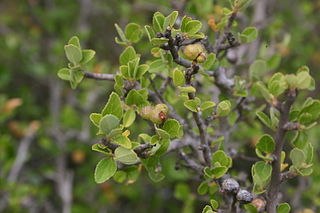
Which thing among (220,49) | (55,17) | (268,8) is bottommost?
(55,17)

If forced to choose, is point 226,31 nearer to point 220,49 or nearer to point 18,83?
point 220,49

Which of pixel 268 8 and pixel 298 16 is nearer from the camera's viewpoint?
pixel 268 8

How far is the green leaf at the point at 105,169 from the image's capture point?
0.95m

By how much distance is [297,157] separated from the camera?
1.00 metres

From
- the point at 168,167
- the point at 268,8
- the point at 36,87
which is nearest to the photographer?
the point at 168,167

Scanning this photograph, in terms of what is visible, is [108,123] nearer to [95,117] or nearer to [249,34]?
[95,117]

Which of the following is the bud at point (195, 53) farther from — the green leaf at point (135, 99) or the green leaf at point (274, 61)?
the green leaf at point (274, 61)

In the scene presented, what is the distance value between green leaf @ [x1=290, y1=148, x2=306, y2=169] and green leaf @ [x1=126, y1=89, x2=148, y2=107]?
348mm

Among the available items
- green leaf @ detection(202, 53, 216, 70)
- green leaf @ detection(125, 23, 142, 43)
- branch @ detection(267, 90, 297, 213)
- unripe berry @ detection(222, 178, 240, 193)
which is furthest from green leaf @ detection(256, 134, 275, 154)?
green leaf @ detection(125, 23, 142, 43)

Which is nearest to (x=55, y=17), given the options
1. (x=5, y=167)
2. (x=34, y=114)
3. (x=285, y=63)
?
(x=34, y=114)

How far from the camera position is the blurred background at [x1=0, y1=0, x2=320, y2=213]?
2064 mm

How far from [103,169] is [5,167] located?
113 centimetres

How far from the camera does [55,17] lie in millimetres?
2783

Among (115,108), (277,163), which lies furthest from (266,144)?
(115,108)
